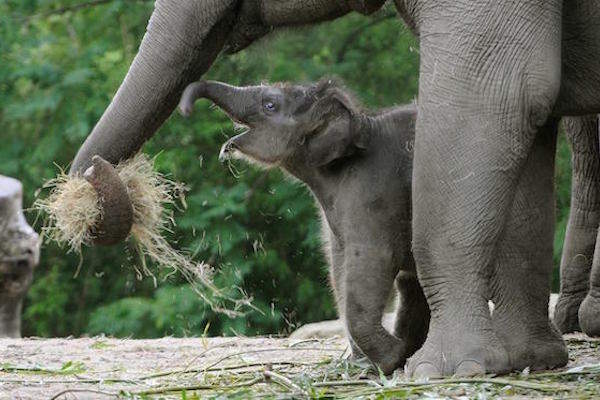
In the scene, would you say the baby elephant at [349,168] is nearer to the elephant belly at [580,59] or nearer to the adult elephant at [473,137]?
the adult elephant at [473,137]

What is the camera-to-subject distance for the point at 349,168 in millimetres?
6371

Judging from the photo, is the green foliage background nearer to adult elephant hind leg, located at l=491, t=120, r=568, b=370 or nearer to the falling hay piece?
the falling hay piece

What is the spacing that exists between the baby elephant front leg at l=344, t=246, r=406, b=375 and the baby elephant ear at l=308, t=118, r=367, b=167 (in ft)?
1.39

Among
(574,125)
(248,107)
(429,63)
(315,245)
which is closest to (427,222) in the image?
(429,63)

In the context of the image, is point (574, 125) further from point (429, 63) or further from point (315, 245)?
point (315, 245)

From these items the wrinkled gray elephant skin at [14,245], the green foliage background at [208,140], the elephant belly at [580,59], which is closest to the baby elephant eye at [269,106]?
the elephant belly at [580,59]

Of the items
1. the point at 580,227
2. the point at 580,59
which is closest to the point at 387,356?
the point at 580,59

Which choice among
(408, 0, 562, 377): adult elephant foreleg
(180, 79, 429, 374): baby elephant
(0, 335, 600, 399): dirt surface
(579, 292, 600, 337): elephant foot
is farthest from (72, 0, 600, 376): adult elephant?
(579, 292, 600, 337): elephant foot

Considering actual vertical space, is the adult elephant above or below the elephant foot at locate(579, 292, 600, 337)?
above

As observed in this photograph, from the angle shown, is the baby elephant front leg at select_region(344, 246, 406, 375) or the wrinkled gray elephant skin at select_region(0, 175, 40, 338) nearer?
the baby elephant front leg at select_region(344, 246, 406, 375)

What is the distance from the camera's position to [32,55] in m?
14.6

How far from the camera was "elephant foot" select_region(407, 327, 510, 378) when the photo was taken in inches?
223

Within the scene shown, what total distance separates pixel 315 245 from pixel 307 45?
6.99 ft

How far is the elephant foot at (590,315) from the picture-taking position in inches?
301
